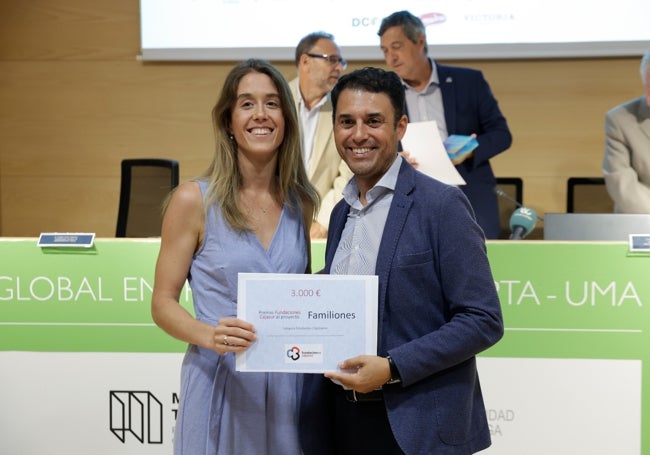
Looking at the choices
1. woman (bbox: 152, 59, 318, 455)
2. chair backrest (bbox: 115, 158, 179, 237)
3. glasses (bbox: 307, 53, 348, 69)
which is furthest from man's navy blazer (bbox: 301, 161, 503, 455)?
chair backrest (bbox: 115, 158, 179, 237)

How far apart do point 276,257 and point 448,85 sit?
7.26ft

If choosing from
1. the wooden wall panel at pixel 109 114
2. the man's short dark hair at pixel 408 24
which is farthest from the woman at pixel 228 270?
the wooden wall panel at pixel 109 114

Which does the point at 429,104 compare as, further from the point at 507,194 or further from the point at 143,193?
the point at 143,193

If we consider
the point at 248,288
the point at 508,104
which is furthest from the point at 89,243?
Result: the point at 508,104

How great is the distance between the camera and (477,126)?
13.1 feet

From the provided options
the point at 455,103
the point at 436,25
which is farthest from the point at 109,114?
the point at 455,103

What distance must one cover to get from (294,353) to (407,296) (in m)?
0.27

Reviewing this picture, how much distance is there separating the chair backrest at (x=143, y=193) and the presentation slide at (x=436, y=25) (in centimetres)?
114

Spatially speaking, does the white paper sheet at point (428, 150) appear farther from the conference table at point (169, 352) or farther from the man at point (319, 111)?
the conference table at point (169, 352)

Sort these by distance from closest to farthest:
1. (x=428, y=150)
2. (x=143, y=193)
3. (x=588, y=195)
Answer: (x=428, y=150) → (x=143, y=193) → (x=588, y=195)

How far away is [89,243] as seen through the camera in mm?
2957

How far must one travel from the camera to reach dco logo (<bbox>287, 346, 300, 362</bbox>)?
1.71 m

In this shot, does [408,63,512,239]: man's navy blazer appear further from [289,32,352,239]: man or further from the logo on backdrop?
Answer: the logo on backdrop

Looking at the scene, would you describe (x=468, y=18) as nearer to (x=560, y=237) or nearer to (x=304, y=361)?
(x=560, y=237)
